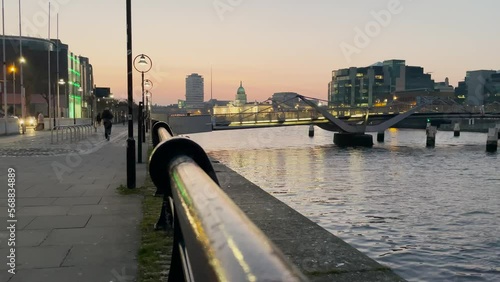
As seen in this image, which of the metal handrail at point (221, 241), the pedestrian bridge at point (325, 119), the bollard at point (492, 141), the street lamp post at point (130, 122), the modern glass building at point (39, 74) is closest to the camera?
the metal handrail at point (221, 241)

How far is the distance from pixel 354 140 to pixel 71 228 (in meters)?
53.1

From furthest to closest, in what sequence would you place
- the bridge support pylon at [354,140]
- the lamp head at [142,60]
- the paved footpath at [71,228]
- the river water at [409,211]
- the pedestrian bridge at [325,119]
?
the bridge support pylon at [354,140]
the pedestrian bridge at [325,119]
the lamp head at [142,60]
the river water at [409,211]
the paved footpath at [71,228]

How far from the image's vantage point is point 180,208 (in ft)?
5.63

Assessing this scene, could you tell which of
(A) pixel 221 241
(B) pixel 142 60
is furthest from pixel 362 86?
(A) pixel 221 241

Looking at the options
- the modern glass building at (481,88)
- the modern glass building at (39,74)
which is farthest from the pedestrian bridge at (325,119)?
the modern glass building at (481,88)

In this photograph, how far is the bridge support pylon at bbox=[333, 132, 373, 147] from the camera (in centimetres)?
5619

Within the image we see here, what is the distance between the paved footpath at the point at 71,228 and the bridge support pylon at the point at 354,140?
155 ft

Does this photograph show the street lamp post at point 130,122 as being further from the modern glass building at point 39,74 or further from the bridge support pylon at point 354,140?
the modern glass building at point 39,74

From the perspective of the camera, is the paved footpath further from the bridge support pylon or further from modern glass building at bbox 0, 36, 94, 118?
modern glass building at bbox 0, 36, 94, 118

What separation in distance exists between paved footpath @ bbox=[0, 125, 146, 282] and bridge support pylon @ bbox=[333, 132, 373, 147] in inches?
1862

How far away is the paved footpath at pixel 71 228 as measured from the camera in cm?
432

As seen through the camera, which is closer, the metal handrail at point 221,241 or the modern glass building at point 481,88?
the metal handrail at point 221,241

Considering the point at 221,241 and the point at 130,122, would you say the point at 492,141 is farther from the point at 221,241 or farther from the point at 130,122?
the point at 221,241

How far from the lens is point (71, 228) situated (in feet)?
19.7
